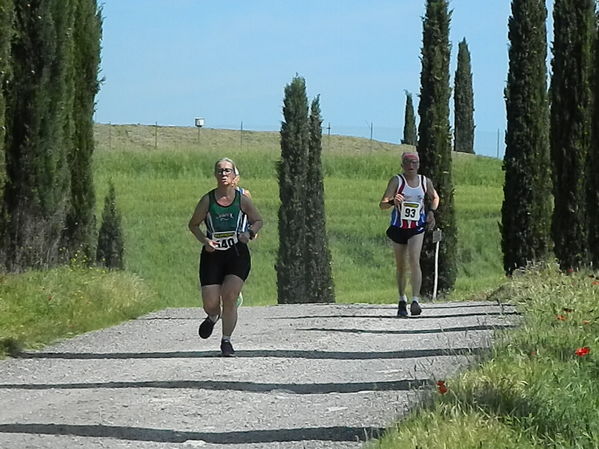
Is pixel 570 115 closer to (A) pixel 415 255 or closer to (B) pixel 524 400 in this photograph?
(A) pixel 415 255

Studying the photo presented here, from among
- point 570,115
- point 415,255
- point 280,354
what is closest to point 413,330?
point 415,255

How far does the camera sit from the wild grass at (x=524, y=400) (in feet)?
21.4

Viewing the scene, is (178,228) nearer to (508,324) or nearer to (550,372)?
(508,324)

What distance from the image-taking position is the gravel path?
25.8 feet

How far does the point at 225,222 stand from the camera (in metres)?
11.5

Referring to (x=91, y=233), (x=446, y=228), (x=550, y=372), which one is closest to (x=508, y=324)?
(x=550, y=372)

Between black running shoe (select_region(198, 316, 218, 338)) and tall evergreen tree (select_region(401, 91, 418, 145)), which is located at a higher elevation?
tall evergreen tree (select_region(401, 91, 418, 145))

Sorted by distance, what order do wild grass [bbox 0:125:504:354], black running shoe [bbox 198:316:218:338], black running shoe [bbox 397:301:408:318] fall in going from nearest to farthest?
black running shoe [bbox 198:316:218:338] < black running shoe [bbox 397:301:408:318] < wild grass [bbox 0:125:504:354]

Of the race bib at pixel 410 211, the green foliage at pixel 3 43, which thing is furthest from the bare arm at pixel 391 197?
the green foliage at pixel 3 43

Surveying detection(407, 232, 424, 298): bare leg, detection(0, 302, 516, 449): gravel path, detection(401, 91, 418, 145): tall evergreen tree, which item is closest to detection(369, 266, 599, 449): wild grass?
detection(0, 302, 516, 449): gravel path

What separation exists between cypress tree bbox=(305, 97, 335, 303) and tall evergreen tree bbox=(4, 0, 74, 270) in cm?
2314

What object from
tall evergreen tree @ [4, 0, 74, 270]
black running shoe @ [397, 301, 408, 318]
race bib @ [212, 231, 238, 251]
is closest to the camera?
race bib @ [212, 231, 238, 251]

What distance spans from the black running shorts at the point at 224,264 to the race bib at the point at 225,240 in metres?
0.05

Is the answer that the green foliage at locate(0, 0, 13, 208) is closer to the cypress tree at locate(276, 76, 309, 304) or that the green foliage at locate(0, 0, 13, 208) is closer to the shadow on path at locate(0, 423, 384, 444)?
the shadow on path at locate(0, 423, 384, 444)
